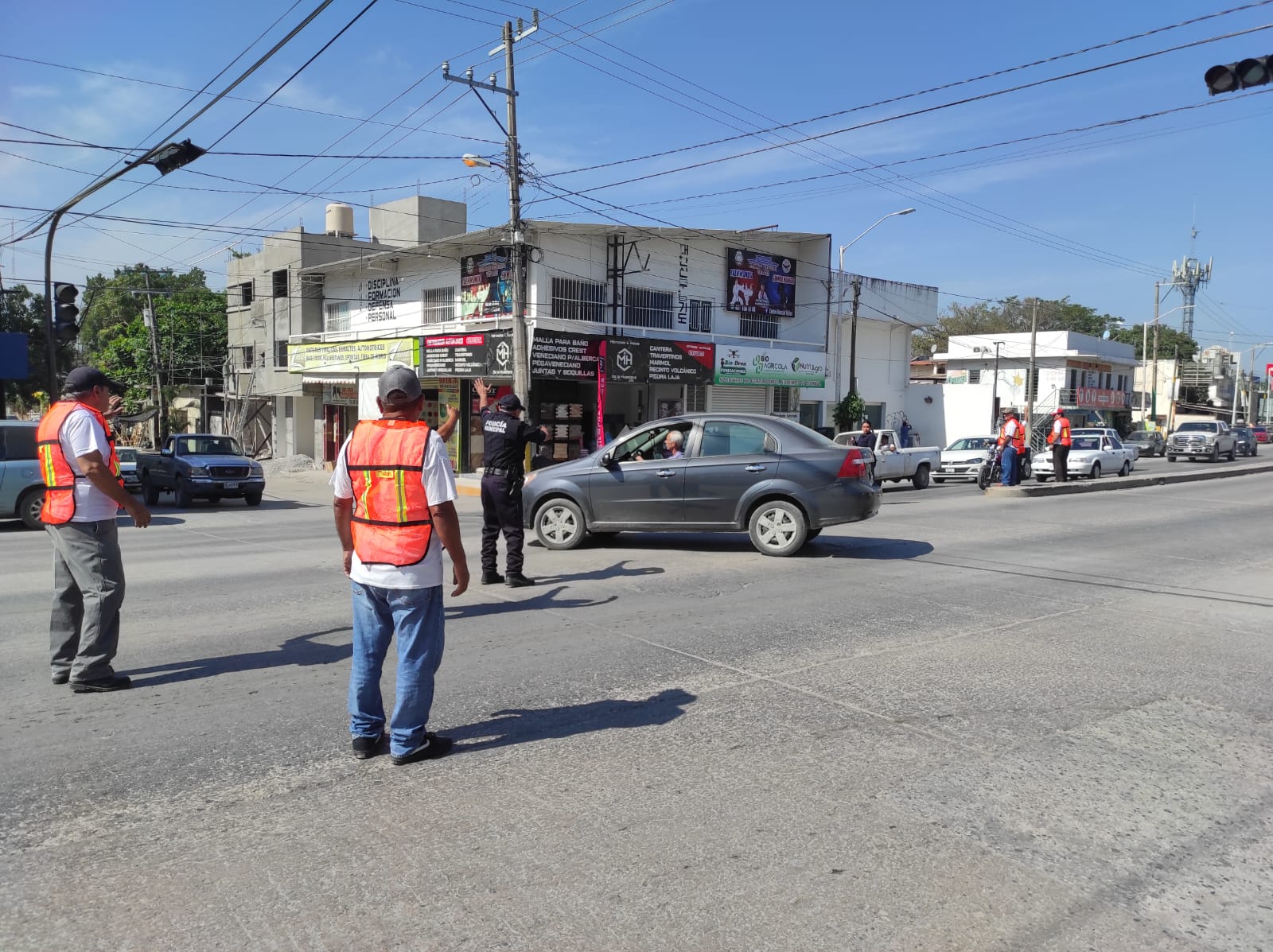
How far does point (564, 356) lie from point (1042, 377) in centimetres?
3893

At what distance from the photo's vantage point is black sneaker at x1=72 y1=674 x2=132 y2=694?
17.7 feet

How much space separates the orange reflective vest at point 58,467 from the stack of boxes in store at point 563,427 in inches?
915

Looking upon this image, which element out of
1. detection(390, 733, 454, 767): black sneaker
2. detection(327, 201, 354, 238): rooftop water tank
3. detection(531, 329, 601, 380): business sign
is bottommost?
detection(390, 733, 454, 767): black sneaker

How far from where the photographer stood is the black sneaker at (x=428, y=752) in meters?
4.34

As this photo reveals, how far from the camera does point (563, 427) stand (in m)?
29.4

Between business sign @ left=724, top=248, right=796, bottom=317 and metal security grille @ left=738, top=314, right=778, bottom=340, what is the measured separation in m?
0.18

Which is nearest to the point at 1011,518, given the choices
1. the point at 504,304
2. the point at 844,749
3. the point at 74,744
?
the point at 844,749

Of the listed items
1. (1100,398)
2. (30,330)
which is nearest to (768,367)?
(1100,398)

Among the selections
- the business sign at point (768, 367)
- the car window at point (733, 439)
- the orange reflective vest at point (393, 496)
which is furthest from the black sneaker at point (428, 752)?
the business sign at point (768, 367)

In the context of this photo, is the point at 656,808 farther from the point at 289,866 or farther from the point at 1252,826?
the point at 1252,826

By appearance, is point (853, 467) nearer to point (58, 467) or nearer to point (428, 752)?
point (428, 752)

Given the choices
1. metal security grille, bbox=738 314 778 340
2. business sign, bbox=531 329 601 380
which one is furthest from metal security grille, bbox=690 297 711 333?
business sign, bbox=531 329 601 380

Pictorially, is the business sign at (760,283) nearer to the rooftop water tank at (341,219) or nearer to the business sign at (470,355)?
the business sign at (470,355)

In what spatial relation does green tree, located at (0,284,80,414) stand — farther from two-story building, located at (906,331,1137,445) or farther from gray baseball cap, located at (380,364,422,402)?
gray baseball cap, located at (380,364,422,402)
